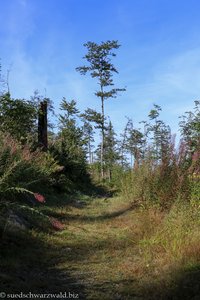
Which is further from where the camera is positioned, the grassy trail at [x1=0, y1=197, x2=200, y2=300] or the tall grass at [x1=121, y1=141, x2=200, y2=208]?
the tall grass at [x1=121, y1=141, x2=200, y2=208]

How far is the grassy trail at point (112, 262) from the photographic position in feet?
14.2

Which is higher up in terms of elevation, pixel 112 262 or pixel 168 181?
pixel 168 181

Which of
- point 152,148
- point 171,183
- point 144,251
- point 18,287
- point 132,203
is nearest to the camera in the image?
point 18,287

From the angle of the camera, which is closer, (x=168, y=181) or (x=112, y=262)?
(x=112, y=262)

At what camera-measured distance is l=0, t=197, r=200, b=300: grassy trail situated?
4.32 metres

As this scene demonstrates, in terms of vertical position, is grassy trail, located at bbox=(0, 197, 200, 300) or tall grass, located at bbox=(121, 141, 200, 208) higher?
tall grass, located at bbox=(121, 141, 200, 208)

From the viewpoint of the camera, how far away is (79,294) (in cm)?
431

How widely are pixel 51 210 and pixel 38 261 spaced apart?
14.6ft

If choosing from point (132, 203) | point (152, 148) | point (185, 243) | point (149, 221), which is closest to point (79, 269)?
point (185, 243)

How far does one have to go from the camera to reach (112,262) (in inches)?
219

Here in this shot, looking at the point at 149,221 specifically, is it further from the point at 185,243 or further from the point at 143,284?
the point at 143,284

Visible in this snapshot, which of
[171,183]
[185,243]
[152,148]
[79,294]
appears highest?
[152,148]

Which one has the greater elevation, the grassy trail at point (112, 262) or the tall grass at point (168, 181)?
the tall grass at point (168, 181)

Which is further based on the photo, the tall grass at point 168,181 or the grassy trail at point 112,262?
the tall grass at point 168,181
